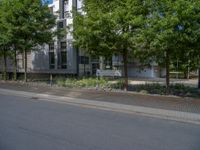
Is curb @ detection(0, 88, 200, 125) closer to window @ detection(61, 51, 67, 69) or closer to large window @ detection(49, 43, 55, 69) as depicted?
window @ detection(61, 51, 67, 69)

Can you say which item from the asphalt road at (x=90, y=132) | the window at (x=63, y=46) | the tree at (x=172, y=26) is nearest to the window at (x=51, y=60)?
the window at (x=63, y=46)

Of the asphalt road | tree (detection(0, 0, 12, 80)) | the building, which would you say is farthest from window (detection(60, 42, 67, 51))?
the asphalt road

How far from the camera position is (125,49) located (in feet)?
67.8

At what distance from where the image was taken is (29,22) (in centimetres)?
2727

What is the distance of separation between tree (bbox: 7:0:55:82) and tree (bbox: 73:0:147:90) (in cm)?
766

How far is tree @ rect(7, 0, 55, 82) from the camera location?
27094mm

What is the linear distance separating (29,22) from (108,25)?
10273mm

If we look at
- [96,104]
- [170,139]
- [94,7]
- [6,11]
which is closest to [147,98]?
[96,104]

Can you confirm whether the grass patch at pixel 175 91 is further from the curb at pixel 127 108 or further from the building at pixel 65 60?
the building at pixel 65 60

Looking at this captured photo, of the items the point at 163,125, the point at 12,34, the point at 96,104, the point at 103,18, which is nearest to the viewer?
the point at 163,125

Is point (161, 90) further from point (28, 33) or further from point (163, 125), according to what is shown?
point (28, 33)

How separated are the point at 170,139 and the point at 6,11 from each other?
71.7 feet

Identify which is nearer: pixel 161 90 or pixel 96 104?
pixel 96 104

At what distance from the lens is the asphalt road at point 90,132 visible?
7914 millimetres
